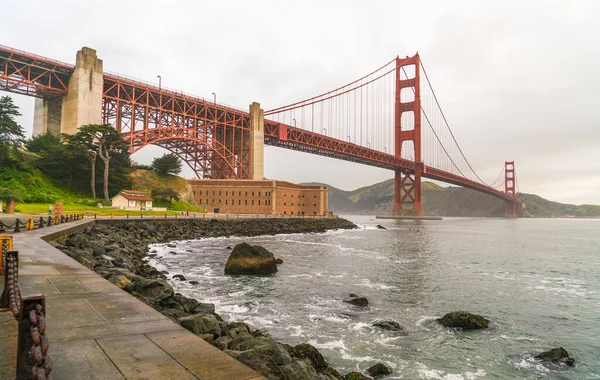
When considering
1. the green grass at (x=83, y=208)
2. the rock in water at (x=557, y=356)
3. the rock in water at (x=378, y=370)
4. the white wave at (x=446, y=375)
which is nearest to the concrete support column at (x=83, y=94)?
the green grass at (x=83, y=208)

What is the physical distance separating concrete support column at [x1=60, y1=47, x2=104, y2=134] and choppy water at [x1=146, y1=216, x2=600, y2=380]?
40965 millimetres

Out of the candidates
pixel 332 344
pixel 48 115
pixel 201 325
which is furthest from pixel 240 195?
pixel 201 325

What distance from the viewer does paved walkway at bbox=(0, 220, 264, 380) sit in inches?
148

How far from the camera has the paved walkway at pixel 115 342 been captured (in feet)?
12.3

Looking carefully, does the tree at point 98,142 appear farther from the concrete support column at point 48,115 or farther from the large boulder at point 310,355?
the large boulder at point 310,355

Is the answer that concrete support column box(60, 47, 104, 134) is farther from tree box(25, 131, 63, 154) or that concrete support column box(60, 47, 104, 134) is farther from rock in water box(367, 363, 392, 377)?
rock in water box(367, 363, 392, 377)

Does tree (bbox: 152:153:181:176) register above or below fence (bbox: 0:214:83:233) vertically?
above

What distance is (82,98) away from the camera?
186ft

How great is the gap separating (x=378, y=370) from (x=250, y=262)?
12489mm

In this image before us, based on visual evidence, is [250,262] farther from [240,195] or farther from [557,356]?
[240,195]

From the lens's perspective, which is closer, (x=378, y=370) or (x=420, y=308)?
(x=378, y=370)

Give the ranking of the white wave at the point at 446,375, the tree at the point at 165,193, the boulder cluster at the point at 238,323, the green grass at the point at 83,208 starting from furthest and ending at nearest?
the tree at the point at 165,193 → the green grass at the point at 83,208 → the white wave at the point at 446,375 → the boulder cluster at the point at 238,323

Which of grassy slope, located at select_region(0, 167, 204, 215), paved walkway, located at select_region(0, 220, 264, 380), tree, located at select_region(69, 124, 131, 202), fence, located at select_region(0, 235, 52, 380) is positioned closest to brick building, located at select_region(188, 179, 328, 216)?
tree, located at select_region(69, 124, 131, 202)

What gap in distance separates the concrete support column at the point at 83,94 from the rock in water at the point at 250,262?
47021 mm
